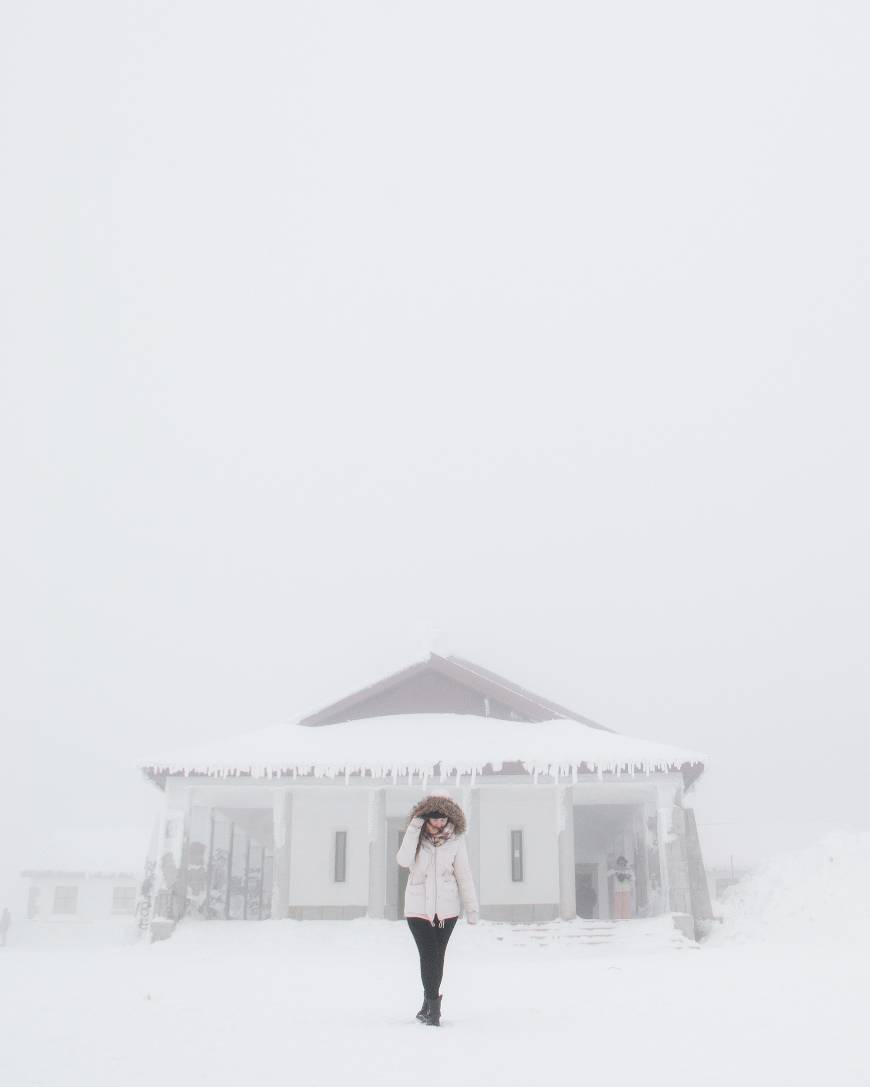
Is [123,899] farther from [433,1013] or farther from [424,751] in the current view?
[433,1013]

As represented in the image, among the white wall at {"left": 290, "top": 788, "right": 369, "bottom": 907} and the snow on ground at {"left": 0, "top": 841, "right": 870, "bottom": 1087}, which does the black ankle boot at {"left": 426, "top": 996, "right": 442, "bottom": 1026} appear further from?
the white wall at {"left": 290, "top": 788, "right": 369, "bottom": 907}

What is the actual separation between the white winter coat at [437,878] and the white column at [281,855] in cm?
1344

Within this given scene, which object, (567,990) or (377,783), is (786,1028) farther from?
(377,783)

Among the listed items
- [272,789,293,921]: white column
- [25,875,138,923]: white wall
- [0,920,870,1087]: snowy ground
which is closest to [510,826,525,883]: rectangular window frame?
[272,789,293,921]: white column

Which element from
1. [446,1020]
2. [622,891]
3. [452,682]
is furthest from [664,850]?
[446,1020]

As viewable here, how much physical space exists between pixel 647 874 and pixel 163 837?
38.5ft

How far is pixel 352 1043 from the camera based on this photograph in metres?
6.50

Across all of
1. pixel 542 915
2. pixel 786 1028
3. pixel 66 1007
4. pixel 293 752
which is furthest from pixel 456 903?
pixel 542 915

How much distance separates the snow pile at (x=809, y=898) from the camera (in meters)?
16.1

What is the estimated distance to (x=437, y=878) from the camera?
295 inches

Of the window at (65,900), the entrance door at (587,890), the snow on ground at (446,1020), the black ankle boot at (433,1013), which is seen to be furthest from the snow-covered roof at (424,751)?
the window at (65,900)

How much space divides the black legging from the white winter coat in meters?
0.08

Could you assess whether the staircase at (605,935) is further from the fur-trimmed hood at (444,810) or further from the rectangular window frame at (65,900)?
the rectangular window frame at (65,900)

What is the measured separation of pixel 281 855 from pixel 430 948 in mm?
13992
